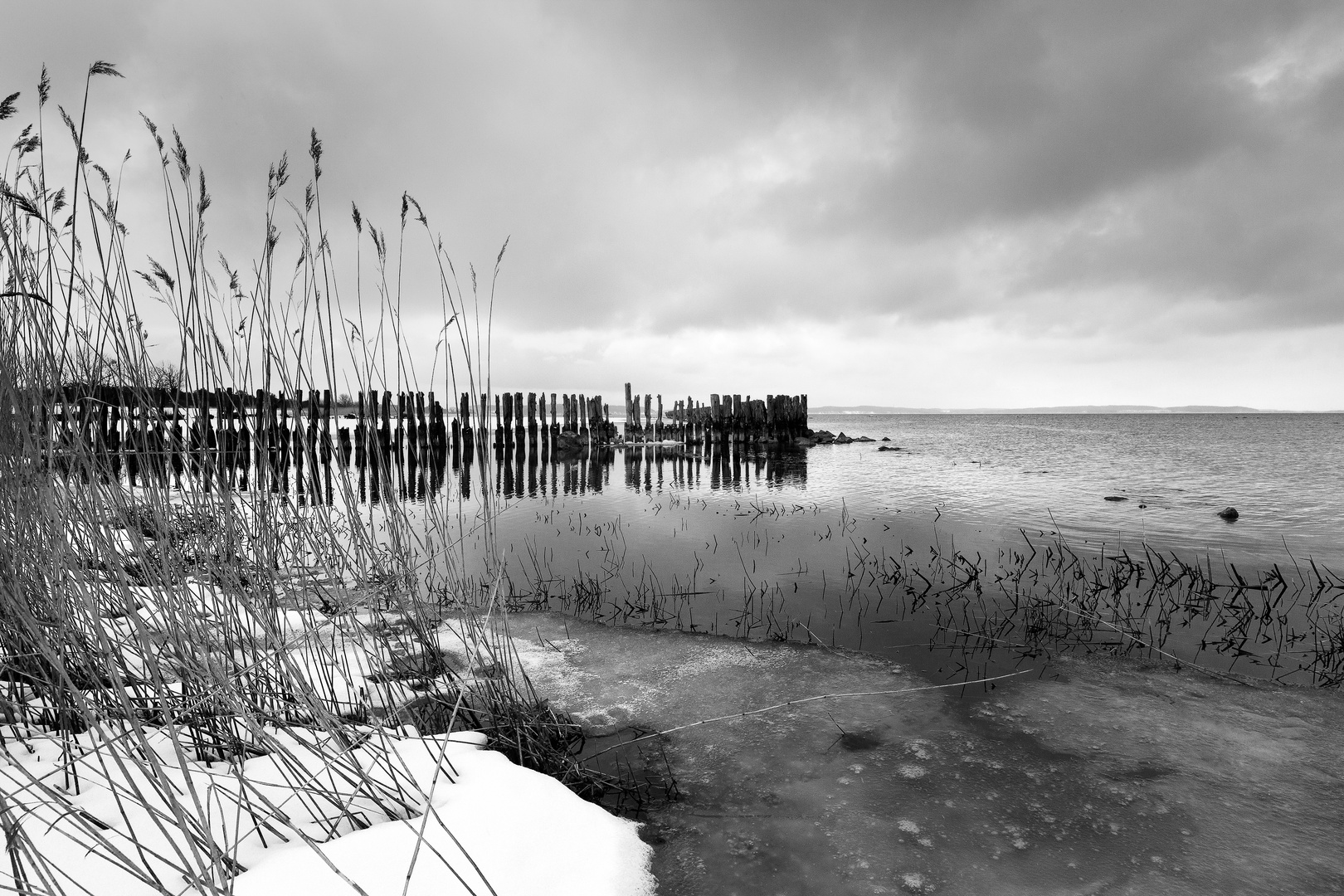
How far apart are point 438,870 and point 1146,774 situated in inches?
119

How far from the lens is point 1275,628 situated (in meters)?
4.70

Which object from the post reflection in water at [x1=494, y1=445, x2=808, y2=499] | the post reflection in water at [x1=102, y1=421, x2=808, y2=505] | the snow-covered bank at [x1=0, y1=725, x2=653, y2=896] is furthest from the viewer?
the post reflection in water at [x1=494, y1=445, x2=808, y2=499]

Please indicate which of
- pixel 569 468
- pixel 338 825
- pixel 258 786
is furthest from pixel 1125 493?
pixel 258 786

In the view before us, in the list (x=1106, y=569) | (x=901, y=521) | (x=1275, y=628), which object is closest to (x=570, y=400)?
(x=901, y=521)

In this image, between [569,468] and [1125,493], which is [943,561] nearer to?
[1125,493]

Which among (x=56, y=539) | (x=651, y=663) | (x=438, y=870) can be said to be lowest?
(x=651, y=663)

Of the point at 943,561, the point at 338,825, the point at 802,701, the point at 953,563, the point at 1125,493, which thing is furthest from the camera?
the point at 1125,493

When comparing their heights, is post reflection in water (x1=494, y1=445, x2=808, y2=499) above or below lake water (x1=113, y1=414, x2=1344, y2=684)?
above

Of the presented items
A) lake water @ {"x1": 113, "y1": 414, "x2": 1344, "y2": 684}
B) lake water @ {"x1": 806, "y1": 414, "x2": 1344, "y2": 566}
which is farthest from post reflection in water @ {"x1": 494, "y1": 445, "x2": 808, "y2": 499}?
lake water @ {"x1": 806, "y1": 414, "x2": 1344, "y2": 566}

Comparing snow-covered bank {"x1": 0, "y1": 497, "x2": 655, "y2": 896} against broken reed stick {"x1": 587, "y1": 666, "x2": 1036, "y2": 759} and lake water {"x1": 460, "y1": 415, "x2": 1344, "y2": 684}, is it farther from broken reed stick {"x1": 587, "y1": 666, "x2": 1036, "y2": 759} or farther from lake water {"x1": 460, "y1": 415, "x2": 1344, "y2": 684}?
lake water {"x1": 460, "y1": 415, "x2": 1344, "y2": 684}

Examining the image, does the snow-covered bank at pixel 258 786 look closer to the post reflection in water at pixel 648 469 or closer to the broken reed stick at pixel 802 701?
the broken reed stick at pixel 802 701

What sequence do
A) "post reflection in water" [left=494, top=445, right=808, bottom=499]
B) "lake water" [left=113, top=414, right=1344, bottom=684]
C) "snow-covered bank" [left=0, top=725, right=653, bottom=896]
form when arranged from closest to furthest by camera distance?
"snow-covered bank" [left=0, top=725, right=653, bottom=896], "lake water" [left=113, top=414, right=1344, bottom=684], "post reflection in water" [left=494, top=445, right=808, bottom=499]

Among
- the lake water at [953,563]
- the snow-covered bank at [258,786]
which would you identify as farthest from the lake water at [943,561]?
the snow-covered bank at [258,786]

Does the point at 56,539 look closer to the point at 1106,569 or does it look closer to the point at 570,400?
the point at 1106,569
